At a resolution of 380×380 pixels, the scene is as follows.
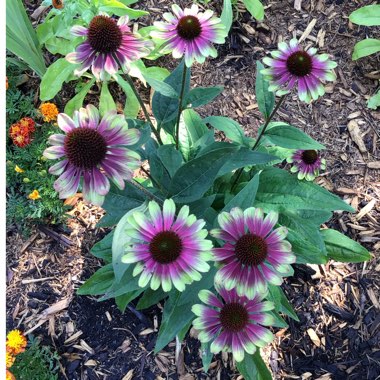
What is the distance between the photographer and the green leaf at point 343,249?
179 centimetres

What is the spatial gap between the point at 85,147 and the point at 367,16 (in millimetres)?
1951

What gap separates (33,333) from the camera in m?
2.08

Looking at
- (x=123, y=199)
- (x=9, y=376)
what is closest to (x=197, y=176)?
(x=123, y=199)

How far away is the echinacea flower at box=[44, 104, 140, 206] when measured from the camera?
3.48 feet

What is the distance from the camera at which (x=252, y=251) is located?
3.74 ft

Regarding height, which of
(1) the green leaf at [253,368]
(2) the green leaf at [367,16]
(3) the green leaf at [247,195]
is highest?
(2) the green leaf at [367,16]

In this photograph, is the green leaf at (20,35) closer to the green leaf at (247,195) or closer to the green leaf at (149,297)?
the green leaf at (149,297)

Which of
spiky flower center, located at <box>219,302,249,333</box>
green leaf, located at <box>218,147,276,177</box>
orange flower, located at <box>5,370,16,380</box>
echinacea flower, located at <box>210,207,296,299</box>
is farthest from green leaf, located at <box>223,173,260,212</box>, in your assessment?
orange flower, located at <box>5,370,16,380</box>

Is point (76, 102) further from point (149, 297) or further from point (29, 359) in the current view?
point (29, 359)

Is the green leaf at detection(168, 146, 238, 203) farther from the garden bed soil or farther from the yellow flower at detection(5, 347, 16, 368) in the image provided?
the yellow flower at detection(5, 347, 16, 368)

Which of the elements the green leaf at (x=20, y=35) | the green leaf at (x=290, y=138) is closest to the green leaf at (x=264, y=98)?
the green leaf at (x=290, y=138)

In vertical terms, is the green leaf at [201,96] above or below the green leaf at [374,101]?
above

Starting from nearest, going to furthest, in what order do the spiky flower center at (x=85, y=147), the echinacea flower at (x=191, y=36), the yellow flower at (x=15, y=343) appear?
the spiky flower center at (x=85, y=147) < the echinacea flower at (x=191, y=36) < the yellow flower at (x=15, y=343)

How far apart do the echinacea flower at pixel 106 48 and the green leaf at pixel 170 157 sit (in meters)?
0.34
